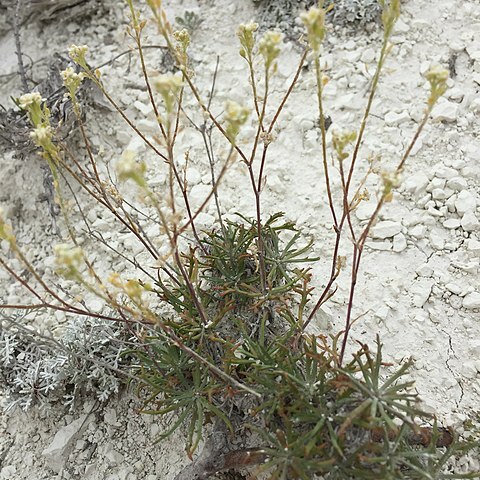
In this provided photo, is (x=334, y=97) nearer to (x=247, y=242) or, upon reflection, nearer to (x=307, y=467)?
(x=247, y=242)

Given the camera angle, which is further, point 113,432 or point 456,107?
point 456,107

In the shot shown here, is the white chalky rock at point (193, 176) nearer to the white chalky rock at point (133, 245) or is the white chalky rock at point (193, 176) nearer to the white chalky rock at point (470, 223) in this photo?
the white chalky rock at point (133, 245)

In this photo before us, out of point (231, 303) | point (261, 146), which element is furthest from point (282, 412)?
point (261, 146)

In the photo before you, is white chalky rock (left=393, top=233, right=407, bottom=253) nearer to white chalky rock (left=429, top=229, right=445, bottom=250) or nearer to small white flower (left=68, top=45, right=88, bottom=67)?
white chalky rock (left=429, top=229, right=445, bottom=250)

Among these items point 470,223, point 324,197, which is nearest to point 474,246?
point 470,223

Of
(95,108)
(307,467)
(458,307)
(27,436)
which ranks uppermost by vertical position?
(95,108)

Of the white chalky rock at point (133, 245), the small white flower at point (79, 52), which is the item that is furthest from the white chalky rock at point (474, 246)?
the small white flower at point (79, 52)

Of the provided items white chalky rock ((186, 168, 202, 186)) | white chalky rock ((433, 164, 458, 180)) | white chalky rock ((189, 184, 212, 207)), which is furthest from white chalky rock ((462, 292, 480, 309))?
white chalky rock ((186, 168, 202, 186))
